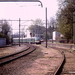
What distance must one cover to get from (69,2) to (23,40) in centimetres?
3965

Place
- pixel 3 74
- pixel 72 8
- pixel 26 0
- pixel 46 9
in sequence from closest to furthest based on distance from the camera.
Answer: pixel 3 74 → pixel 26 0 → pixel 46 9 → pixel 72 8

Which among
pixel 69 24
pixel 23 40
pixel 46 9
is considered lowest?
pixel 23 40

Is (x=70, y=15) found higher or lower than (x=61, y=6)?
lower

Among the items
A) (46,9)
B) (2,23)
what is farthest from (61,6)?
(2,23)

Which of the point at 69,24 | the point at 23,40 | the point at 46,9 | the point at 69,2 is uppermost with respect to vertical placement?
the point at 69,2

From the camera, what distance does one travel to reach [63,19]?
1917 inches

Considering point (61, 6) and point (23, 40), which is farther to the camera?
point (23, 40)

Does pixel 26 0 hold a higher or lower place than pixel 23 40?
higher

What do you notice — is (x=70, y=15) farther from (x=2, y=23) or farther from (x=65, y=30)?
(x=2, y=23)

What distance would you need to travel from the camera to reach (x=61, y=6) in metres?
50.4

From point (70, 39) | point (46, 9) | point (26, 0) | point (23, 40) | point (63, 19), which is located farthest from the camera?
point (23, 40)

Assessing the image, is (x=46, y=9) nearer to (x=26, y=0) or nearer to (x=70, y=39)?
(x=70, y=39)

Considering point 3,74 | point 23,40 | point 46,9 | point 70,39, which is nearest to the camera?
point 3,74

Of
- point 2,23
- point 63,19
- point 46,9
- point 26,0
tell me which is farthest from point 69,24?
point 2,23
